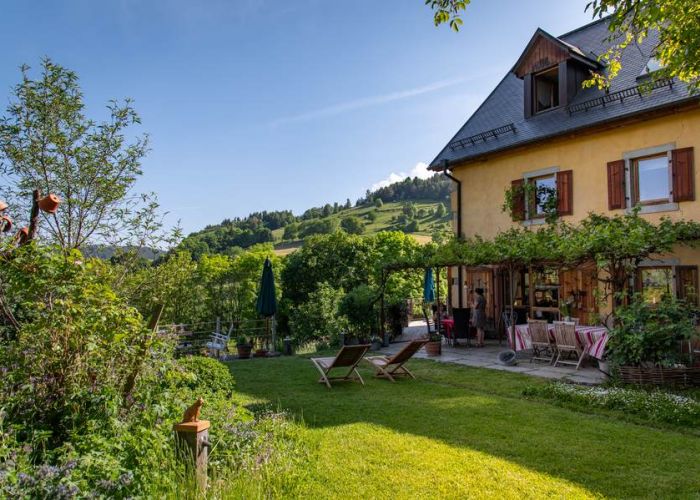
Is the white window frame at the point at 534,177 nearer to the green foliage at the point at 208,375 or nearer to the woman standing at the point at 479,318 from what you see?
the woman standing at the point at 479,318

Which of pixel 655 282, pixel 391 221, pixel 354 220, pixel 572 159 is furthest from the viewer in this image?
pixel 391 221

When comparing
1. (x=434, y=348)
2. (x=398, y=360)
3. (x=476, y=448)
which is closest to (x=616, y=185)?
(x=434, y=348)

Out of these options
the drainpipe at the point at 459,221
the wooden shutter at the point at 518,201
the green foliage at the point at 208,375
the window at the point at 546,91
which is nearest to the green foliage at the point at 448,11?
the green foliage at the point at 208,375

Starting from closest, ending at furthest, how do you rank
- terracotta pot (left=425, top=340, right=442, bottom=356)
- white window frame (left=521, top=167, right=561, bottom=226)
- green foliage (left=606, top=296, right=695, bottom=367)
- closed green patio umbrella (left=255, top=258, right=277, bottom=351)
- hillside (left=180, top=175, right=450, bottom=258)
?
green foliage (left=606, top=296, right=695, bottom=367) < terracotta pot (left=425, top=340, right=442, bottom=356) < white window frame (left=521, top=167, right=561, bottom=226) < closed green patio umbrella (left=255, top=258, right=277, bottom=351) < hillside (left=180, top=175, right=450, bottom=258)

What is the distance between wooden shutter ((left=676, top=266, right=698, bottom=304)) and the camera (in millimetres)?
9961

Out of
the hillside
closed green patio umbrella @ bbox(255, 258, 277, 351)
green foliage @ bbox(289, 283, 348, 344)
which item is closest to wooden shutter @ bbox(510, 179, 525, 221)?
green foliage @ bbox(289, 283, 348, 344)

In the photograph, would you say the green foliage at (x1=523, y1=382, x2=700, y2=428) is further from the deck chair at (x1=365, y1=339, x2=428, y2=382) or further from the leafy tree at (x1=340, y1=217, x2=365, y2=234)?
the leafy tree at (x1=340, y1=217, x2=365, y2=234)

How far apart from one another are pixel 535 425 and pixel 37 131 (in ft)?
25.1

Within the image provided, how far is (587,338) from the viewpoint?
29.1 feet

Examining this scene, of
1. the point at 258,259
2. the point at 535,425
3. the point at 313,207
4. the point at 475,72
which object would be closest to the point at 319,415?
the point at 535,425

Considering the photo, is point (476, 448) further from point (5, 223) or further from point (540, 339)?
point (540, 339)

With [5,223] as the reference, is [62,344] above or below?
below

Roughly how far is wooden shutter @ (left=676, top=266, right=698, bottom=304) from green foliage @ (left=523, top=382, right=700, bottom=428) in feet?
14.2

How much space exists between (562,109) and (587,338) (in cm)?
691
